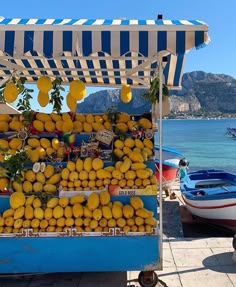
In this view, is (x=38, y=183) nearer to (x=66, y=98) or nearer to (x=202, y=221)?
(x=66, y=98)

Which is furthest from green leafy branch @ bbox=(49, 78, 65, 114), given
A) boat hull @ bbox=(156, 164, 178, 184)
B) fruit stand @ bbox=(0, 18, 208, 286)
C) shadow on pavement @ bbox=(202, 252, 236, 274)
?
boat hull @ bbox=(156, 164, 178, 184)

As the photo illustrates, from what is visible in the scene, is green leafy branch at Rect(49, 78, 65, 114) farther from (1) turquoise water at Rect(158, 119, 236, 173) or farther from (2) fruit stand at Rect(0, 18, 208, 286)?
(1) turquoise water at Rect(158, 119, 236, 173)

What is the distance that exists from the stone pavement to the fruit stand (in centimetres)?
32

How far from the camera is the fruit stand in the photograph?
4023 millimetres

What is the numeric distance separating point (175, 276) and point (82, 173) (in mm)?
1813

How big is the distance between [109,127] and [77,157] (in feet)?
2.06

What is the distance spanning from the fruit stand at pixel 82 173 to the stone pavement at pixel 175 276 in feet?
1.05

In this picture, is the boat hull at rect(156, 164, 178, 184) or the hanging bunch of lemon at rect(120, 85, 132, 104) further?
the boat hull at rect(156, 164, 178, 184)

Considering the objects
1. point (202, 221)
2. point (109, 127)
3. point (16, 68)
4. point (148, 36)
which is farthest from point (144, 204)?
point (202, 221)

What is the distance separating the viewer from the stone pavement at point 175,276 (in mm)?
4680

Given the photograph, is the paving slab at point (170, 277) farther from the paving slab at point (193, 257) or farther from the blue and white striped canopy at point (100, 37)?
the blue and white striped canopy at point (100, 37)

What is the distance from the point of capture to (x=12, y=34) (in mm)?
4039

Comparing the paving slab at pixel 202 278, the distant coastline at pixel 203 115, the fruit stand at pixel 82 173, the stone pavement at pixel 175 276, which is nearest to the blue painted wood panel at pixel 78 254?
the fruit stand at pixel 82 173

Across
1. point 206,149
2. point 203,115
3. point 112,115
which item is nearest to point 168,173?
point 112,115
